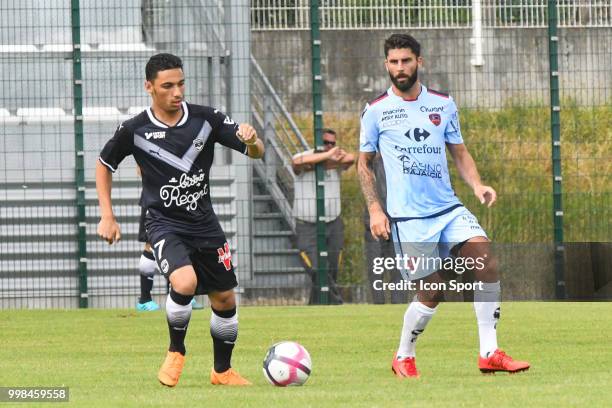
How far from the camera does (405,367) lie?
915 cm

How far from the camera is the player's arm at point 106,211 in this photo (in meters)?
8.75

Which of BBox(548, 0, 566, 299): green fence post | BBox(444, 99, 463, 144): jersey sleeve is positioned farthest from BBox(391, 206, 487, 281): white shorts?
BBox(548, 0, 566, 299): green fence post

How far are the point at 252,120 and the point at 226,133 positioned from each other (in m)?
8.46

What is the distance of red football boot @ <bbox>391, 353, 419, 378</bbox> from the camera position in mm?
9109

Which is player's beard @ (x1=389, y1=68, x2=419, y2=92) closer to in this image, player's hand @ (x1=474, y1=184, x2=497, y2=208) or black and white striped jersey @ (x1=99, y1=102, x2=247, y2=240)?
player's hand @ (x1=474, y1=184, x2=497, y2=208)

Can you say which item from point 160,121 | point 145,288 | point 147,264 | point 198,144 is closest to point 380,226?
point 198,144

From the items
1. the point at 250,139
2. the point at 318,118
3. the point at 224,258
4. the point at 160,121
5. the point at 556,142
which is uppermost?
the point at 318,118

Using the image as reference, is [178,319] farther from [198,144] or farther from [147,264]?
[147,264]

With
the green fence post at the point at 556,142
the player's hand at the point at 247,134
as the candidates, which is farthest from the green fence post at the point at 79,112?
the player's hand at the point at 247,134

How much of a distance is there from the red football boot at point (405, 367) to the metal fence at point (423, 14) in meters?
8.26

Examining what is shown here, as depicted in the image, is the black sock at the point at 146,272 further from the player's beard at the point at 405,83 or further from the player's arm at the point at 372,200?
the player's beard at the point at 405,83

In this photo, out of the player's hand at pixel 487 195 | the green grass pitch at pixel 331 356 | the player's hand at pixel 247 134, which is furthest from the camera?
the player's hand at pixel 487 195

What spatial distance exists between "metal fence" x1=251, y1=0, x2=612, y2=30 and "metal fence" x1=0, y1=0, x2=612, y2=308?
2 cm

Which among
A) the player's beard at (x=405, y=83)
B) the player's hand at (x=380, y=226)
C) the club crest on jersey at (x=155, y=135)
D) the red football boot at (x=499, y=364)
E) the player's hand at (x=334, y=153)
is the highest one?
the player's beard at (x=405, y=83)
